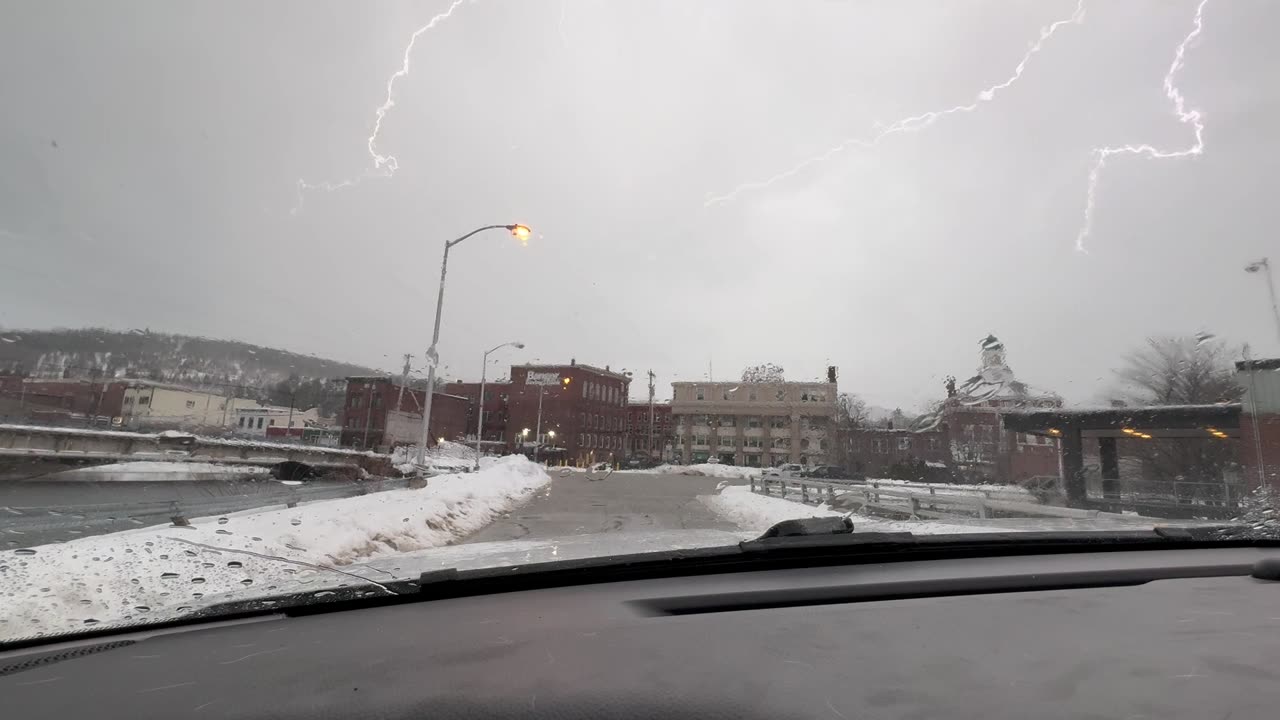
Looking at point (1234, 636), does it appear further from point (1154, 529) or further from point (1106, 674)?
point (1154, 529)

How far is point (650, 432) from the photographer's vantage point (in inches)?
2288

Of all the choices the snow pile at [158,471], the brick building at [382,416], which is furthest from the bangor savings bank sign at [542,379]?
the snow pile at [158,471]

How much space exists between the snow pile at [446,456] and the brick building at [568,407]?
377 cm

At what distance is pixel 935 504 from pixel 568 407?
3160 centimetres

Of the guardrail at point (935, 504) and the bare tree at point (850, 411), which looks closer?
the guardrail at point (935, 504)

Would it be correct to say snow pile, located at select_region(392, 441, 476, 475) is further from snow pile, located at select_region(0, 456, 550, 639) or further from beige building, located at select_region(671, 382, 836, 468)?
snow pile, located at select_region(0, 456, 550, 639)

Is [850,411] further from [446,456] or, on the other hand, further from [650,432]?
[650,432]

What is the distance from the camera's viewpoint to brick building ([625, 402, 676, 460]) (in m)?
51.3

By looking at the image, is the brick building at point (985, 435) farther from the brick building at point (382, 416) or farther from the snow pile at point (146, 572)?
the brick building at point (382, 416)

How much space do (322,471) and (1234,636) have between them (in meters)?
16.0

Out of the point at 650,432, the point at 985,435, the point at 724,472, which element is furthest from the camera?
the point at 650,432

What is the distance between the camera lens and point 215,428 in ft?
37.5

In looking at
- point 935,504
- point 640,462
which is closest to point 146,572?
point 935,504

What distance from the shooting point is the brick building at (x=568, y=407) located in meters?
28.1
